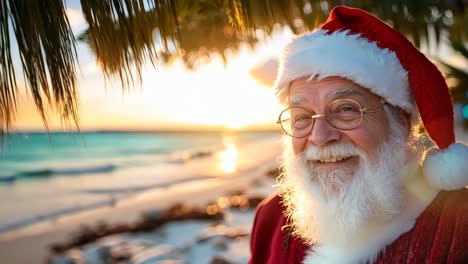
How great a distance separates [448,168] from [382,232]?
29cm

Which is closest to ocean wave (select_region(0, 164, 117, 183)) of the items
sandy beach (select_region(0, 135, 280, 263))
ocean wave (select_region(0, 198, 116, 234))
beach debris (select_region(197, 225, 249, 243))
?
sandy beach (select_region(0, 135, 280, 263))

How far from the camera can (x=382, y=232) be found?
1546 millimetres

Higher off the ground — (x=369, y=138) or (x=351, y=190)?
(x=369, y=138)

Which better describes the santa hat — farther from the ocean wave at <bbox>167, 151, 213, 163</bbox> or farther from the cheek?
the ocean wave at <bbox>167, 151, 213, 163</bbox>

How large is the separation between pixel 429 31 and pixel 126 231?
513 centimetres

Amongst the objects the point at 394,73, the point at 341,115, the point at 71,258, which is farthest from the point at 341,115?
the point at 71,258

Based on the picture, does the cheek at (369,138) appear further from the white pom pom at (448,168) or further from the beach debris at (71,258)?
the beach debris at (71,258)

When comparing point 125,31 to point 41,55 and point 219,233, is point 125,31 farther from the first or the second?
point 219,233

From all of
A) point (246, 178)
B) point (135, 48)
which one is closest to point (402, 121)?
point (135, 48)

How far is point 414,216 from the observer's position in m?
1.53

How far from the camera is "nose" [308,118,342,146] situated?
156cm

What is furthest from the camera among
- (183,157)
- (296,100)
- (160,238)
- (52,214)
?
(183,157)

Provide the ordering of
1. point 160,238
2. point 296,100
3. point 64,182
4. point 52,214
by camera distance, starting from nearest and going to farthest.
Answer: point 296,100, point 160,238, point 52,214, point 64,182

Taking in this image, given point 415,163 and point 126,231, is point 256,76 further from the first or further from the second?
point 126,231
